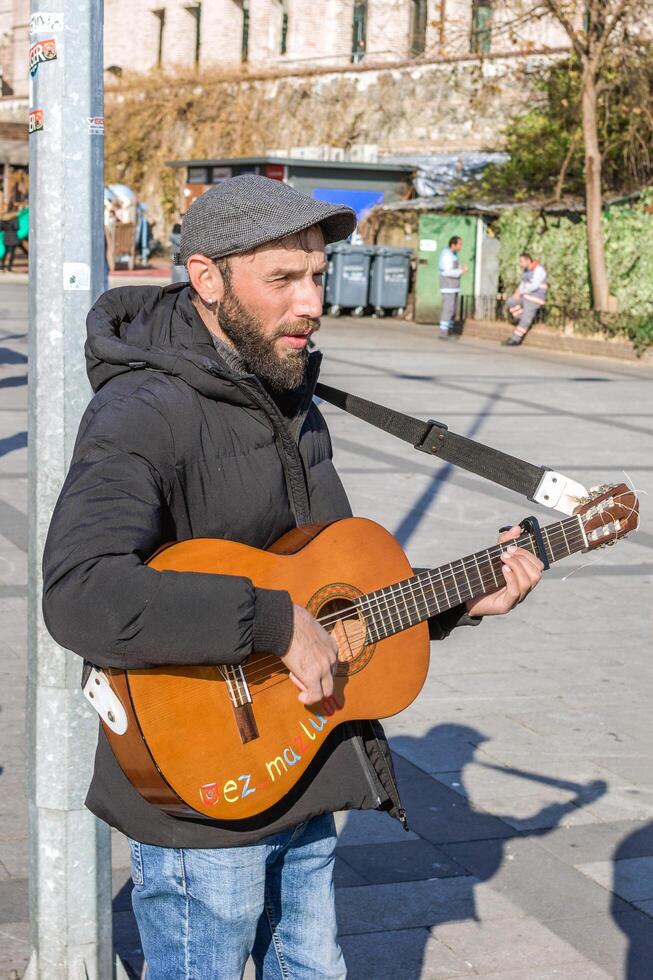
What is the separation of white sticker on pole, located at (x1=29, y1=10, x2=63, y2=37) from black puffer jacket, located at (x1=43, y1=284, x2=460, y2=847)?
79cm

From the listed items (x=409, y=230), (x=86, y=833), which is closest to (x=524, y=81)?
(x=409, y=230)

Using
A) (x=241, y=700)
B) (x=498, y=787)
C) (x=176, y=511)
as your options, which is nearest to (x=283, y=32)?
(x=498, y=787)

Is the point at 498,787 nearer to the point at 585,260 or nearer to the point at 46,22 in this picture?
the point at 46,22

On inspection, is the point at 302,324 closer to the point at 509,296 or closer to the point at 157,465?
→ the point at 157,465

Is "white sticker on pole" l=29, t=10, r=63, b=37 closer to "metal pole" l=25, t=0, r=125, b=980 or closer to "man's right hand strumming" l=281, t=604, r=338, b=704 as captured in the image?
"metal pole" l=25, t=0, r=125, b=980

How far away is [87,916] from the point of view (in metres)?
3.29

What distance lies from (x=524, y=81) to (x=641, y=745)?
89.4 feet

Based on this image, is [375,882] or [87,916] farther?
[375,882]

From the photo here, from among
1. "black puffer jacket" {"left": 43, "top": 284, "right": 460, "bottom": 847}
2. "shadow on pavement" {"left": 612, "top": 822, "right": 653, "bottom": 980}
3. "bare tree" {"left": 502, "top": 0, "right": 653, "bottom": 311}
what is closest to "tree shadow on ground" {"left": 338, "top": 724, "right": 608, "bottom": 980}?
"shadow on pavement" {"left": 612, "top": 822, "right": 653, "bottom": 980}

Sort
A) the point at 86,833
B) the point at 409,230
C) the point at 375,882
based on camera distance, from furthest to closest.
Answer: the point at 409,230
the point at 375,882
the point at 86,833

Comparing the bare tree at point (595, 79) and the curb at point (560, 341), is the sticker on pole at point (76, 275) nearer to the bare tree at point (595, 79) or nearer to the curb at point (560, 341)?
the curb at point (560, 341)

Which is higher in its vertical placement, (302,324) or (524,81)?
(524,81)

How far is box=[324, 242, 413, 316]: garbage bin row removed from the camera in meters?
26.3

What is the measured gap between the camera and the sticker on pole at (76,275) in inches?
126
